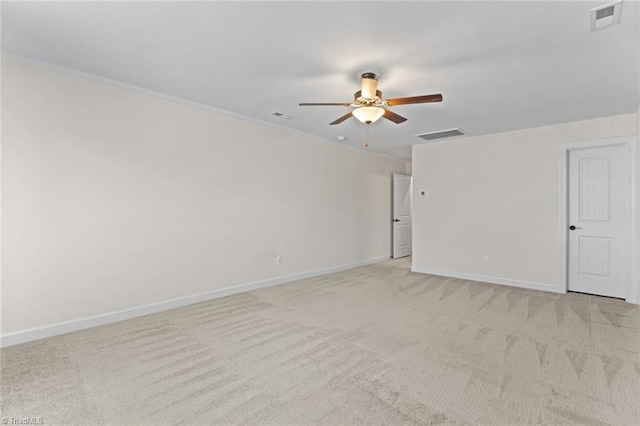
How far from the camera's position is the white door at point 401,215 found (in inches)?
303

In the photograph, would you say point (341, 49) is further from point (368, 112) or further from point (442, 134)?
point (442, 134)

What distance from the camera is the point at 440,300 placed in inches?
170

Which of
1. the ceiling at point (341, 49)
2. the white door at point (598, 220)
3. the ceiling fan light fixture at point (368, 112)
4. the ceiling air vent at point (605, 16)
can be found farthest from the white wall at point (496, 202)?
the ceiling fan light fixture at point (368, 112)

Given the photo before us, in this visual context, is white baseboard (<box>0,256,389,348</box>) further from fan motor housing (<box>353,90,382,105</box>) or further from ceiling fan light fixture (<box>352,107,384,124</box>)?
fan motor housing (<box>353,90,382,105</box>)

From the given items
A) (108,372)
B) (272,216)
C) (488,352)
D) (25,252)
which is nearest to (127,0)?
(25,252)

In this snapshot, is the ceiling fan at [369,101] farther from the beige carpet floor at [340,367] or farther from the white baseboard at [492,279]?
→ the white baseboard at [492,279]

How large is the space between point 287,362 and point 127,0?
9.46 feet

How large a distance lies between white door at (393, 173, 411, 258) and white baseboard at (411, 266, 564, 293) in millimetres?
1581

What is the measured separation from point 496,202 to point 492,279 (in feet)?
4.36

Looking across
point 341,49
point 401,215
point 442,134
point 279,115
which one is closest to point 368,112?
point 341,49

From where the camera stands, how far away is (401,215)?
791 centimetres

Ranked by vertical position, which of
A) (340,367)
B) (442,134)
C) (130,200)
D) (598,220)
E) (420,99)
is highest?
(442,134)

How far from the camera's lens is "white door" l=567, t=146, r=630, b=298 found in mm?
4387

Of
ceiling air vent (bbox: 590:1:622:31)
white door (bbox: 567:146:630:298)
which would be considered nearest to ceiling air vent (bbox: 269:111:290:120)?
ceiling air vent (bbox: 590:1:622:31)
